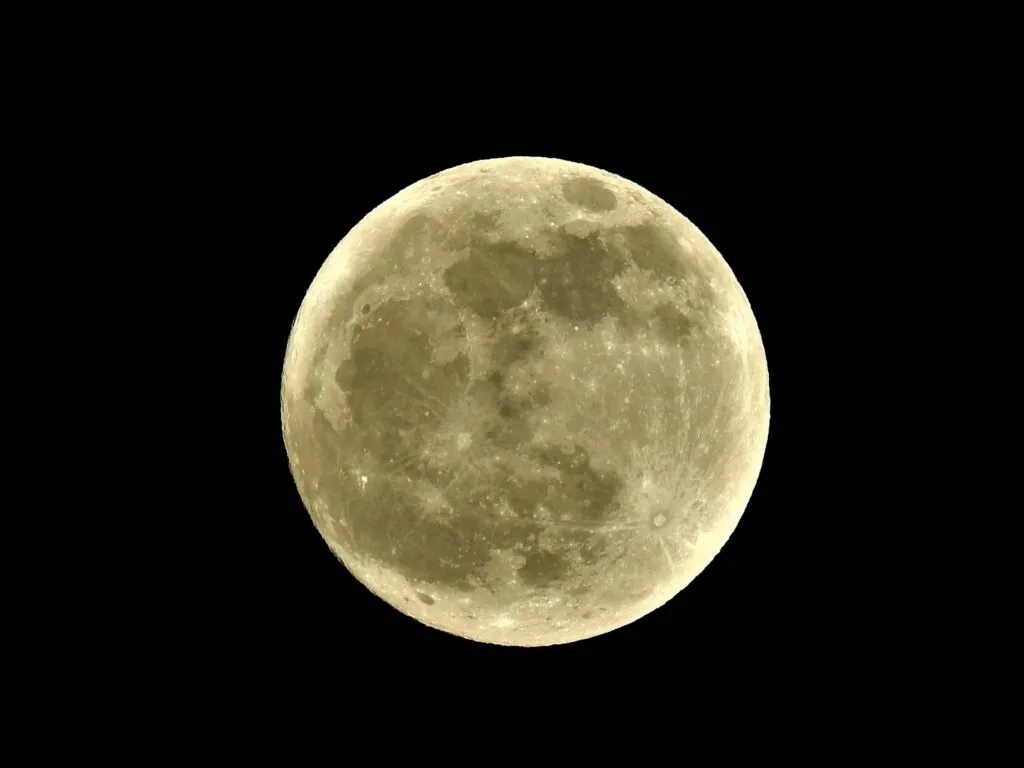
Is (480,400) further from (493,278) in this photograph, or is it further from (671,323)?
(671,323)

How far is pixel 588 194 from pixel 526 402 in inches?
50.7

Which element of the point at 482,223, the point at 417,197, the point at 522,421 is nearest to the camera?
the point at 522,421

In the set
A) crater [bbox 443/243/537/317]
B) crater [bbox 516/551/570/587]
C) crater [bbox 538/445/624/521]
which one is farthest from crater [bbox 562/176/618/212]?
crater [bbox 516/551/570/587]

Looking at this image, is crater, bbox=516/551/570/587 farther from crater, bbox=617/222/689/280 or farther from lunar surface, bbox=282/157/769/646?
crater, bbox=617/222/689/280

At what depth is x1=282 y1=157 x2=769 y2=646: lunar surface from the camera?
4.02 m

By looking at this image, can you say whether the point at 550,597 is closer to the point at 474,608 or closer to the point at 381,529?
the point at 474,608

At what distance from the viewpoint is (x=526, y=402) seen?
3973 millimetres

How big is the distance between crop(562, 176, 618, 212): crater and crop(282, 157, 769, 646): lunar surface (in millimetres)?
12

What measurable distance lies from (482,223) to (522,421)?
3.56 ft

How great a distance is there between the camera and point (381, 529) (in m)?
4.35

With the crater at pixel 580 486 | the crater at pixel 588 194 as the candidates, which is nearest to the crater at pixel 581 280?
the crater at pixel 588 194

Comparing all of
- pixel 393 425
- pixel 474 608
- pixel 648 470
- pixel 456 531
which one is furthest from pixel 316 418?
pixel 648 470

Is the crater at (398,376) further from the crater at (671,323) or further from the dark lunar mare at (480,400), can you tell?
the crater at (671,323)

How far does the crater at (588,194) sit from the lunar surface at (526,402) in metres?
0.01
